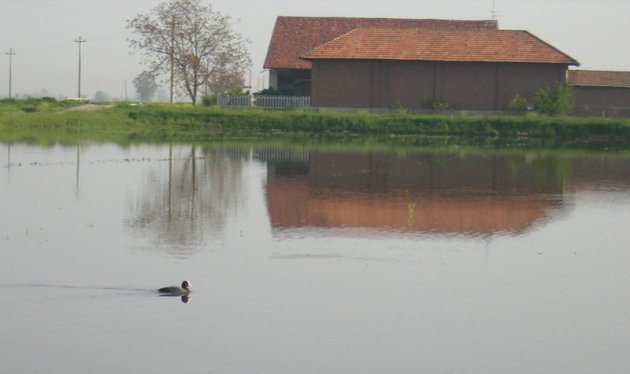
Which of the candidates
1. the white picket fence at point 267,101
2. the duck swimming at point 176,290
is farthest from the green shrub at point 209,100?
the duck swimming at point 176,290

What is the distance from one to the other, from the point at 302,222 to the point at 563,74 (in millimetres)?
36691

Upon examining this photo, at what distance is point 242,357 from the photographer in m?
9.85

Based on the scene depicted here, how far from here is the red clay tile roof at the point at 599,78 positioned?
2240 inches

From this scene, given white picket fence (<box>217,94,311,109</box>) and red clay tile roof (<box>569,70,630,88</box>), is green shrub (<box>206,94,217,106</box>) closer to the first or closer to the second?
white picket fence (<box>217,94,311,109</box>)

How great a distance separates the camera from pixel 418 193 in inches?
890

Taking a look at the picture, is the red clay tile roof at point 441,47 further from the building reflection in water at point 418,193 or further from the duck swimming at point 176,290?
the duck swimming at point 176,290

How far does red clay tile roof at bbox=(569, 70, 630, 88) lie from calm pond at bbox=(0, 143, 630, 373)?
33.4 m

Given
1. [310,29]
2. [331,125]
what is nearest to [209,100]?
[310,29]

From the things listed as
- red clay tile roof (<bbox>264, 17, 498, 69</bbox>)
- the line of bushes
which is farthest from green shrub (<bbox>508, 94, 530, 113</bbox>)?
red clay tile roof (<bbox>264, 17, 498, 69</bbox>)

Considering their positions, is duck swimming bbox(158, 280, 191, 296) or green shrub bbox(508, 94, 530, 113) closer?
duck swimming bbox(158, 280, 191, 296)

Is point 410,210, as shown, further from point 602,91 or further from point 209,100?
point 602,91

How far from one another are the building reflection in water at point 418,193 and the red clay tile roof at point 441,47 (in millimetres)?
18707

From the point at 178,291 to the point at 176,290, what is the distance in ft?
0.09

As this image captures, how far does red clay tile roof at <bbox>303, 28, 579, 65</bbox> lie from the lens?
5125cm
